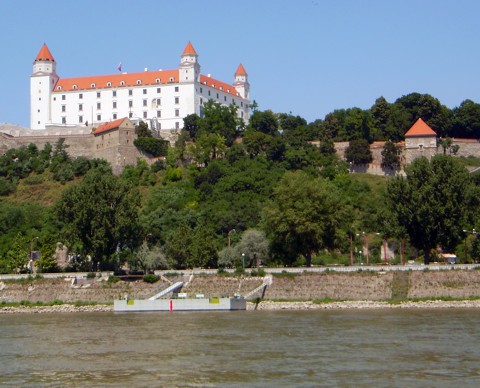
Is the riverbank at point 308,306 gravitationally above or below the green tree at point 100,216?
below

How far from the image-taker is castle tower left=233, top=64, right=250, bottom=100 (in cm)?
11438

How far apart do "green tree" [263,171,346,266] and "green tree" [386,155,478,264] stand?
3.92 meters

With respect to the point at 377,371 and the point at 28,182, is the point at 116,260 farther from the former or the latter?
the point at 377,371

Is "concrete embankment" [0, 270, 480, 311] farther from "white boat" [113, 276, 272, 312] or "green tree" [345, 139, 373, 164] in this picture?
"green tree" [345, 139, 373, 164]

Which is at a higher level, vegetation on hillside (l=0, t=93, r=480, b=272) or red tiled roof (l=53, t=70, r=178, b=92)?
red tiled roof (l=53, t=70, r=178, b=92)

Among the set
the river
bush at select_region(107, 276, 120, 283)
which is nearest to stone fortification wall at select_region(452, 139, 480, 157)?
bush at select_region(107, 276, 120, 283)

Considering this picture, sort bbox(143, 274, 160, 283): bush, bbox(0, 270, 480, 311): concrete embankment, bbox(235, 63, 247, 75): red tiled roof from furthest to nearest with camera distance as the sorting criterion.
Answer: bbox(235, 63, 247, 75): red tiled roof < bbox(143, 274, 160, 283): bush < bbox(0, 270, 480, 311): concrete embankment

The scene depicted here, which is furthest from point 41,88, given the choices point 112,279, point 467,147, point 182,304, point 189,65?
point 182,304

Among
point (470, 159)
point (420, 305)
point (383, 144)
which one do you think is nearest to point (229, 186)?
point (383, 144)

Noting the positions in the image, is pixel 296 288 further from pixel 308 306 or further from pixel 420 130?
pixel 420 130

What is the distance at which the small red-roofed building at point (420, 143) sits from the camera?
89562 mm

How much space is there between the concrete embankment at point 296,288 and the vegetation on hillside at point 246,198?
3666 millimetres

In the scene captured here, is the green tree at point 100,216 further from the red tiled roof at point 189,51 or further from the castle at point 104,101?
the red tiled roof at point 189,51

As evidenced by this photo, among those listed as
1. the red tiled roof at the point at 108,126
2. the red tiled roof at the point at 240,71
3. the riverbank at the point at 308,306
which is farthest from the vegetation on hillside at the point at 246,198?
the red tiled roof at the point at 240,71
